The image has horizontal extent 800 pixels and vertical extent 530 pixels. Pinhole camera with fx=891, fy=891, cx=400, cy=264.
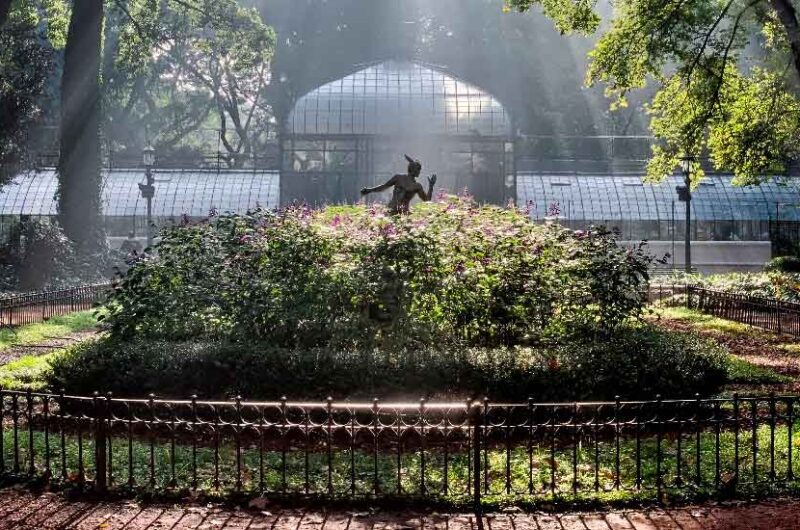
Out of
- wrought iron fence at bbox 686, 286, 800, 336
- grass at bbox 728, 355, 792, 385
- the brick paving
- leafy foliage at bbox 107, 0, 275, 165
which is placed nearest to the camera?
the brick paving

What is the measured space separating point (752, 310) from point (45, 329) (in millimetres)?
15101

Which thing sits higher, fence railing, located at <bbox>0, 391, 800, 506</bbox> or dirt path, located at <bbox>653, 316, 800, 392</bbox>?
fence railing, located at <bbox>0, 391, 800, 506</bbox>

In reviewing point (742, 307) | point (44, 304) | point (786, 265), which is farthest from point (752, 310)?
point (44, 304)

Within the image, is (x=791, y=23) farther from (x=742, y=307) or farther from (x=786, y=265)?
(x=786, y=265)

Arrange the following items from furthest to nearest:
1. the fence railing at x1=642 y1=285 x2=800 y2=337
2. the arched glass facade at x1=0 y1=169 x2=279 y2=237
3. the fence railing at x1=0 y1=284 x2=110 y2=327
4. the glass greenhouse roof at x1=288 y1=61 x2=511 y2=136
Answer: the arched glass facade at x1=0 y1=169 x2=279 y2=237 → the glass greenhouse roof at x1=288 y1=61 x2=511 y2=136 → the fence railing at x1=0 y1=284 x2=110 y2=327 → the fence railing at x1=642 y1=285 x2=800 y2=337

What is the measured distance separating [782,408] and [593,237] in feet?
12.1

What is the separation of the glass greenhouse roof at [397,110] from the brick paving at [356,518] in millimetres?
28540

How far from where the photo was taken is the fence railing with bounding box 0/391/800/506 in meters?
6.95

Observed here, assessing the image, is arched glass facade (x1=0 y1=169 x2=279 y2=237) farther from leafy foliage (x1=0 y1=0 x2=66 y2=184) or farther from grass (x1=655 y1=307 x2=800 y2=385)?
grass (x1=655 y1=307 x2=800 y2=385)

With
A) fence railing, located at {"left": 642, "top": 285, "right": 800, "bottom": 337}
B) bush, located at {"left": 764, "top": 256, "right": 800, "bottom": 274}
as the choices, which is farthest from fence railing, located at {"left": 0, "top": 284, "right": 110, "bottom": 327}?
bush, located at {"left": 764, "top": 256, "right": 800, "bottom": 274}

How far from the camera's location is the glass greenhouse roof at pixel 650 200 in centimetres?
3675

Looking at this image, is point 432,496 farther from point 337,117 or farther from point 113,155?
point 113,155

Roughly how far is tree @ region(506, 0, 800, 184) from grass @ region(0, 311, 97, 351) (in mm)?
11054

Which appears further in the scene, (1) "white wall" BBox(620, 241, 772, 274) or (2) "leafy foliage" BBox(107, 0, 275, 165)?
(2) "leafy foliage" BBox(107, 0, 275, 165)
